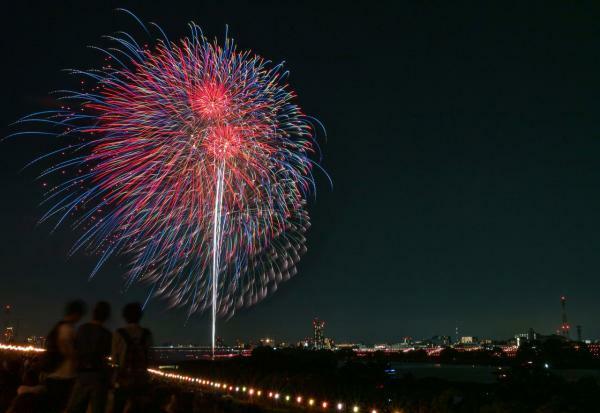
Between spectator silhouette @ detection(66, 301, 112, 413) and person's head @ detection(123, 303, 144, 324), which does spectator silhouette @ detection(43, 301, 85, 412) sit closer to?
spectator silhouette @ detection(66, 301, 112, 413)

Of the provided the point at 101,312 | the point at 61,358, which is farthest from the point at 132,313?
the point at 61,358

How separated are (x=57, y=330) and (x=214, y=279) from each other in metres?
17.9

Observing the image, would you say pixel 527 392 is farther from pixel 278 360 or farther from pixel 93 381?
pixel 278 360

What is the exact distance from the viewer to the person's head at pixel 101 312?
7203 millimetres

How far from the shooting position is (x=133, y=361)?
7.30 metres

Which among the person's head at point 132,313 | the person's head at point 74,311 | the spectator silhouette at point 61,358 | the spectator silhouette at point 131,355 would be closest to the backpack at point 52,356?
the spectator silhouette at point 61,358

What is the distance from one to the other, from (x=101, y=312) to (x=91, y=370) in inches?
26.5

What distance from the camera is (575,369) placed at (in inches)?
5817

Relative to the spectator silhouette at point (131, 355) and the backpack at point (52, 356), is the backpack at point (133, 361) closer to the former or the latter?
the spectator silhouette at point (131, 355)

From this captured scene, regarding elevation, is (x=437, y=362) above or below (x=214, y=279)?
below

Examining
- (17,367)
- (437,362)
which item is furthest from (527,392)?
(437,362)

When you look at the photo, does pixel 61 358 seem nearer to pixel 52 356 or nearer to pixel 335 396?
pixel 52 356

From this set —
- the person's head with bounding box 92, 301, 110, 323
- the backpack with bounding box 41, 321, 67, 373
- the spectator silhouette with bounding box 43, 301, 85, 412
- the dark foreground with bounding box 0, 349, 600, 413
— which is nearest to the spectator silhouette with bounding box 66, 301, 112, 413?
the person's head with bounding box 92, 301, 110, 323

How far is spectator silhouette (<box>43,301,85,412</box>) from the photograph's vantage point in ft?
23.5
